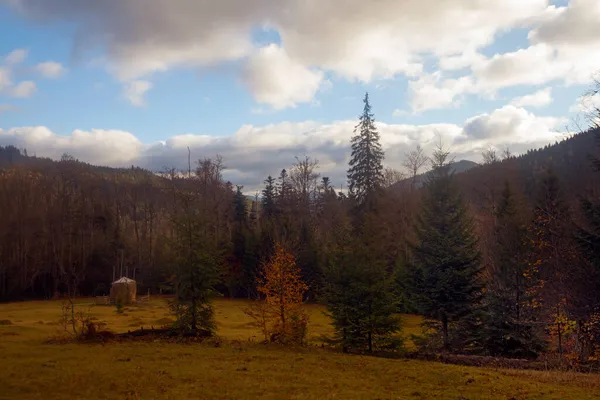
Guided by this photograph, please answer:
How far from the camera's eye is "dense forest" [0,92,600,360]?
20.3 meters

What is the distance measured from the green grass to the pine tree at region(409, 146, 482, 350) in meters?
5.29

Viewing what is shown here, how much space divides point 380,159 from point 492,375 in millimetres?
34789

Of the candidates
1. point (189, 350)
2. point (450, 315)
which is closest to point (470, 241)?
point (450, 315)

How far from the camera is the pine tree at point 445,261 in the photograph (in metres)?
22.3

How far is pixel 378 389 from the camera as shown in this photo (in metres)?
12.8

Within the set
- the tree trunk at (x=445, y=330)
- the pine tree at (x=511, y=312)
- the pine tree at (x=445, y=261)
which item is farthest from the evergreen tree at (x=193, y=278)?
the pine tree at (x=511, y=312)

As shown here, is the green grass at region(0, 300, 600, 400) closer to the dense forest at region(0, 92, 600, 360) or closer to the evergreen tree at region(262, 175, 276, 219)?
the dense forest at region(0, 92, 600, 360)

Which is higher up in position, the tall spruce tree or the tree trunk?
the tall spruce tree

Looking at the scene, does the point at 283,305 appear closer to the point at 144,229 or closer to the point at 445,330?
the point at 445,330

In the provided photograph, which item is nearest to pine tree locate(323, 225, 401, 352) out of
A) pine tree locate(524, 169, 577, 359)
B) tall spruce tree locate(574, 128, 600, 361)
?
pine tree locate(524, 169, 577, 359)

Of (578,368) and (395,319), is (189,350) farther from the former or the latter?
(578,368)

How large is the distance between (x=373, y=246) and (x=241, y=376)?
10769mm

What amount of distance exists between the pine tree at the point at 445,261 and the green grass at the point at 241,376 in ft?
17.4

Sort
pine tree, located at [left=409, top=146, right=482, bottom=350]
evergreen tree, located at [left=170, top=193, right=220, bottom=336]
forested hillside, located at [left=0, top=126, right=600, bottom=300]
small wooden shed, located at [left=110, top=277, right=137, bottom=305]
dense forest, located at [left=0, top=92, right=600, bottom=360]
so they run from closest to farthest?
dense forest, located at [left=0, top=92, right=600, bottom=360], pine tree, located at [left=409, top=146, right=482, bottom=350], evergreen tree, located at [left=170, top=193, right=220, bottom=336], small wooden shed, located at [left=110, top=277, right=137, bottom=305], forested hillside, located at [left=0, top=126, right=600, bottom=300]
